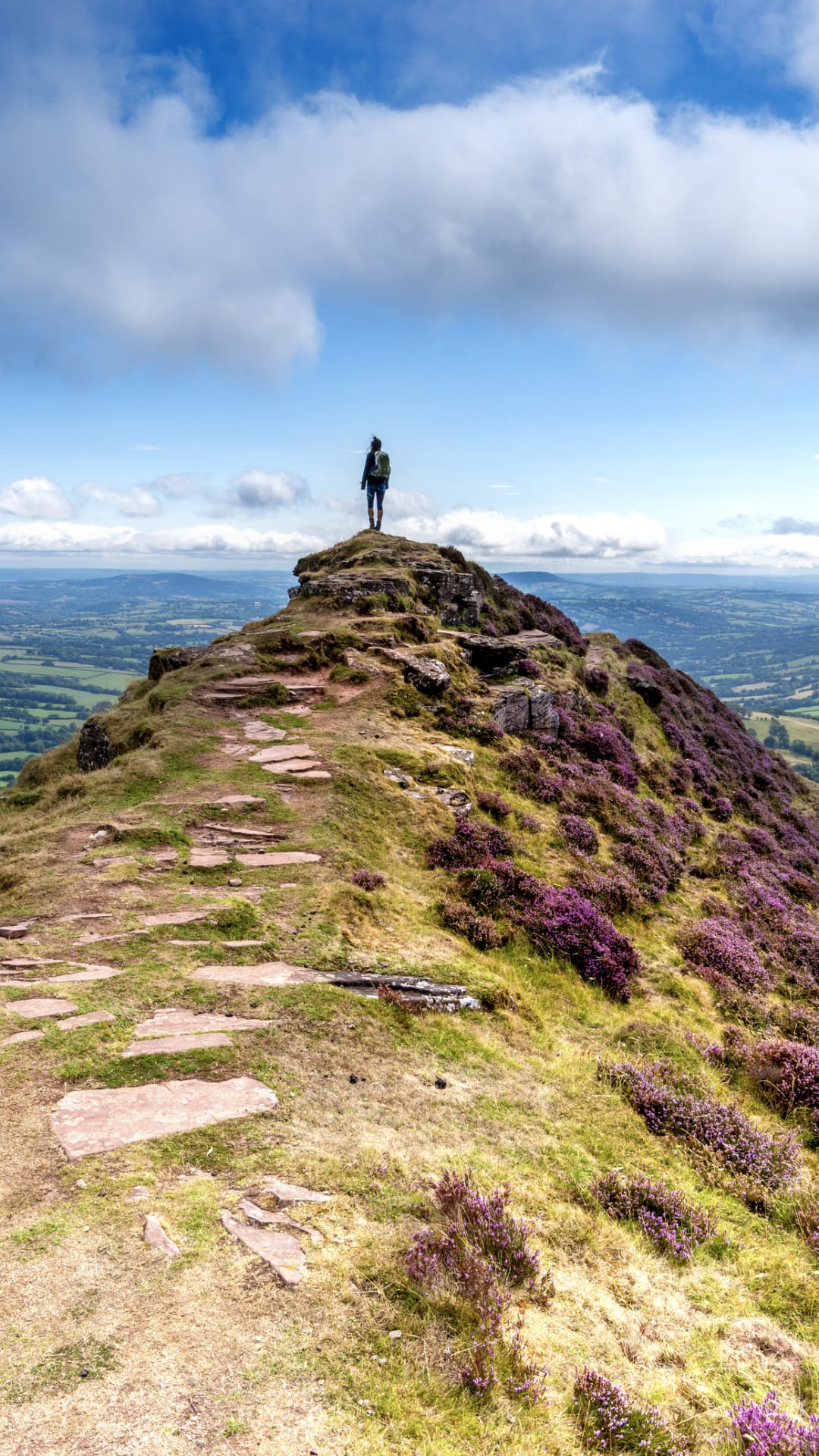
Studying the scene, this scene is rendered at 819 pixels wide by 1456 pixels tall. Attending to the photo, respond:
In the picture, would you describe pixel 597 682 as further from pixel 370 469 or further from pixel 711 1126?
pixel 711 1126

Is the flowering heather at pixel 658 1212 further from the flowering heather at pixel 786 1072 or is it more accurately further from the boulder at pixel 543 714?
the boulder at pixel 543 714

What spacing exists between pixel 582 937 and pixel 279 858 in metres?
7.53

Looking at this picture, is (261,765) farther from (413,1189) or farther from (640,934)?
(413,1189)

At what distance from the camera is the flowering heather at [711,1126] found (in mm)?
9375

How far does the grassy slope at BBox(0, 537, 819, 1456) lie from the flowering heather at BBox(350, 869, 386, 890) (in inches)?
16.8

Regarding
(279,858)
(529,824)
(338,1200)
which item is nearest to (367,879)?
(279,858)

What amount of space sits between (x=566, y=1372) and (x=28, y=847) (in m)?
13.7

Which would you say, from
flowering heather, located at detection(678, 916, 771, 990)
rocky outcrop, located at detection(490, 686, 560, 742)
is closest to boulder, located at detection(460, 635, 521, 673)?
rocky outcrop, located at detection(490, 686, 560, 742)

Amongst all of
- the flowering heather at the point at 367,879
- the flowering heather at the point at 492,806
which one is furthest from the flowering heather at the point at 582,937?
the flowering heather at the point at 492,806

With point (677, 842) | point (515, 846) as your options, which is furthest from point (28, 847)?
point (677, 842)

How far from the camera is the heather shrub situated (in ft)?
17.4

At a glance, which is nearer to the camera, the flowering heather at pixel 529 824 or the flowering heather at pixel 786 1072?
the flowering heather at pixel 786 1072

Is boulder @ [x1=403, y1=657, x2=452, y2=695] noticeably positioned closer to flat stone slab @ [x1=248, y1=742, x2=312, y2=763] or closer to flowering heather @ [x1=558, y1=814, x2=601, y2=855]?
flat stone slab @ [x1=248, y1=742, x2=312, y2=763]

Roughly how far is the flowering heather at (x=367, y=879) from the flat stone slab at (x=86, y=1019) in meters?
6.01
